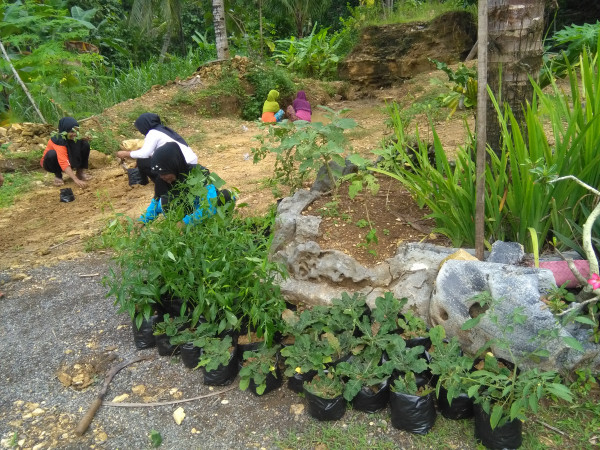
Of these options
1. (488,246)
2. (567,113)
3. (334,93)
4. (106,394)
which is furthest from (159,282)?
(334,93)

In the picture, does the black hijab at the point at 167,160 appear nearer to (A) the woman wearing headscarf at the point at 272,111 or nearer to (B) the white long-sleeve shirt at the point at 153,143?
(B) the white long-sleeve shirt at the point at 153,143

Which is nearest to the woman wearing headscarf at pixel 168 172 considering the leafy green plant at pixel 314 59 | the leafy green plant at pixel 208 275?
the leafy green plant at pixel 208 275

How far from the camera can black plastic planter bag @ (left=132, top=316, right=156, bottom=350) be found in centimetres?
310

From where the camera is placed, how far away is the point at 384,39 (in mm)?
11164

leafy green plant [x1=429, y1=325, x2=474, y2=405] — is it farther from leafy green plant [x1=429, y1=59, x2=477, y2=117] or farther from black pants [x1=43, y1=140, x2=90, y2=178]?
black pants [x1=43, y1=140, x2=90, y2=178]

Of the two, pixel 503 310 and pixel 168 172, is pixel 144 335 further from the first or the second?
pixel 503 310

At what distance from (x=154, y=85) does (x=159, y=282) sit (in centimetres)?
786

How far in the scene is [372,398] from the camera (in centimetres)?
241

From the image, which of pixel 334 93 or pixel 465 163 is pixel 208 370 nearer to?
pixel 465 163

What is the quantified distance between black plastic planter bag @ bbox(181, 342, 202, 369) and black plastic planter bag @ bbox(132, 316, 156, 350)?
338mm

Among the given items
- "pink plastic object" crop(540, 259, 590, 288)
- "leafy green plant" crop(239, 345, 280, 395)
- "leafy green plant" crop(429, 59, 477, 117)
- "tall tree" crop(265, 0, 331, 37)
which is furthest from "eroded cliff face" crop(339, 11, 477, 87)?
"leafy green plant" crop(239, 345, 280, 395)

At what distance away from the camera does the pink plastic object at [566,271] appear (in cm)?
246

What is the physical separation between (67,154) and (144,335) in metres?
4.35

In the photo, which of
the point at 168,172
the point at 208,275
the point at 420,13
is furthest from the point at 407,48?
the point at 208,275
